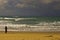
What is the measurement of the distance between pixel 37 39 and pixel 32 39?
21 centimetres

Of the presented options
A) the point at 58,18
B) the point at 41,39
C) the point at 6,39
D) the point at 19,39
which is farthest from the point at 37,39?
the point at 58,18

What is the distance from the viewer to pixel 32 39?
7094 mm

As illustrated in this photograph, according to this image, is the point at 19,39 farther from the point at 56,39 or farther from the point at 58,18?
the point at 58,18

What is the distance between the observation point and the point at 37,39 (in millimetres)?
7070

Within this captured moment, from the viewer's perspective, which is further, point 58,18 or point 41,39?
point 58,18

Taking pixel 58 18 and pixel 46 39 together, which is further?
pixel 58 18

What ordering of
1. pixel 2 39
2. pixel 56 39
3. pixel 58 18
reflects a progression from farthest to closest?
pixel 58 18 → pixel 56 39 → pixel 2 39

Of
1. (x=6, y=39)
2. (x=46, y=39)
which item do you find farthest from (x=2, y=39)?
(x=46, y=39)

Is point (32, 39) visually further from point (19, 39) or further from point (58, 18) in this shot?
point (58, 18)

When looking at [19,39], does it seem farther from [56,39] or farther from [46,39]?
[56,39]

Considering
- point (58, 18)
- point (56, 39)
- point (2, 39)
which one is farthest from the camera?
point (58, 18)

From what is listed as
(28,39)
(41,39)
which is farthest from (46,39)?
(28,39)

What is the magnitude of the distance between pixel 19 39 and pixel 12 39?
29 cm

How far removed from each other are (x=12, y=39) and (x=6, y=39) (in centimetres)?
25
